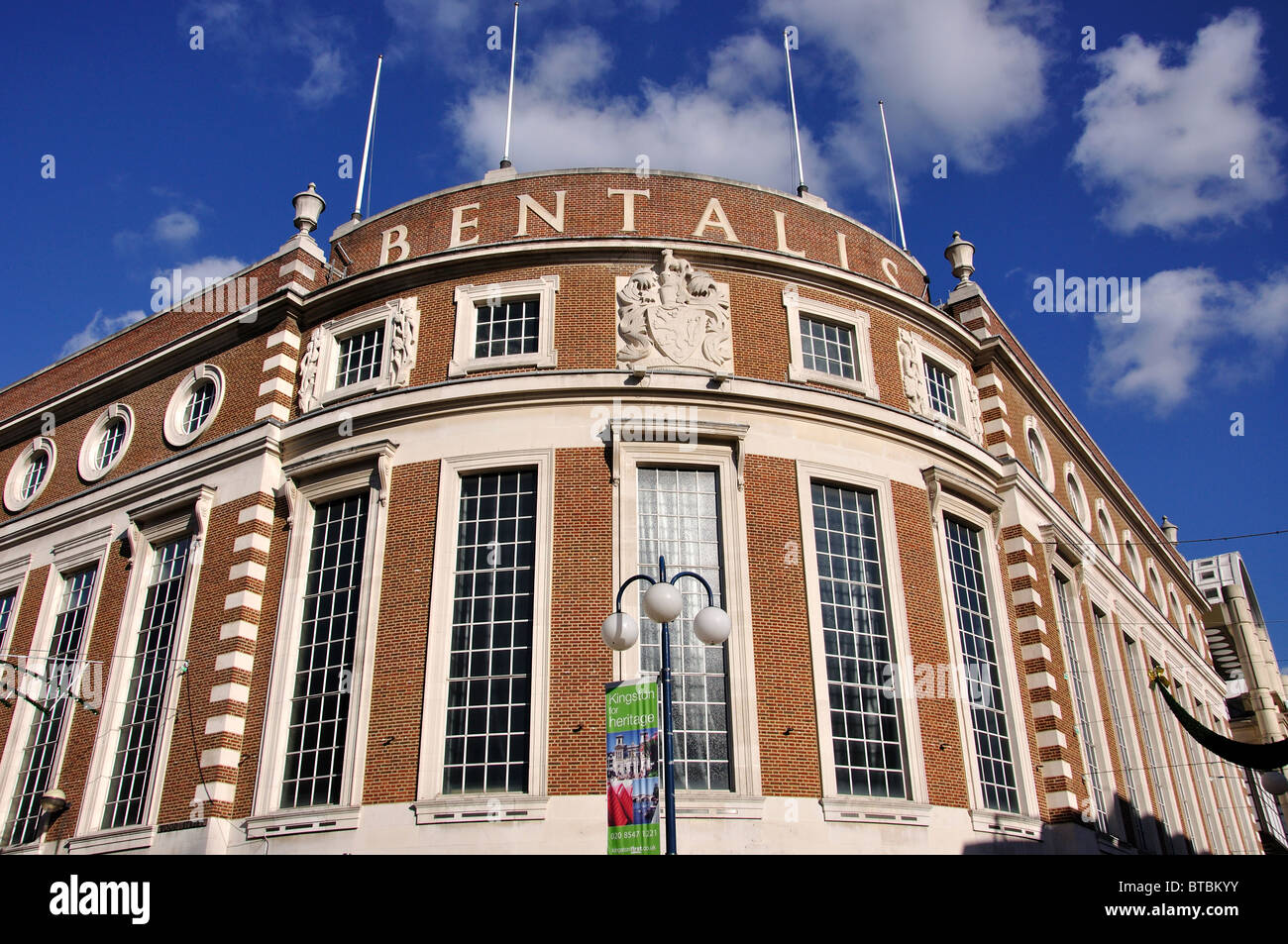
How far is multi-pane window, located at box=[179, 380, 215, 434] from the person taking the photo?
26.2 m

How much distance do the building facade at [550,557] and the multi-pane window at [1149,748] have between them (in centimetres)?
42

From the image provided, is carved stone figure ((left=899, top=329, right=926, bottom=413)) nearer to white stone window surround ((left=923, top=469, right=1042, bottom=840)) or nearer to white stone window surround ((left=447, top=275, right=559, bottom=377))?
white stone window surround ((left=923, top=469, right=1042, bottom=840))

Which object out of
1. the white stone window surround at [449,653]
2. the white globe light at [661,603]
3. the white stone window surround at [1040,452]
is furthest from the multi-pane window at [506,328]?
the white stone window surround at [1040,452]

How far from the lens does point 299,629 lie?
22.0 meters

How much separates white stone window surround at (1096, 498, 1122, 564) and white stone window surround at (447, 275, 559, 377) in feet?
67.8

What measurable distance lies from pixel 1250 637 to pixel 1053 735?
25.8 metres

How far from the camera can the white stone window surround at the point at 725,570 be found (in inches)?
739

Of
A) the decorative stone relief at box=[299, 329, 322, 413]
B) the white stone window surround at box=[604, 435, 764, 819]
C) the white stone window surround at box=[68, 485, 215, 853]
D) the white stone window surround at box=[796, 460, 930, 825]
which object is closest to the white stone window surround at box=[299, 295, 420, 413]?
the decorative stone relief at box=[299, 329, 322, 413]

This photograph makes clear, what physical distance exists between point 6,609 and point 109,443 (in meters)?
5.01

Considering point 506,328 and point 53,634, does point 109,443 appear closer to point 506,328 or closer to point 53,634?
point 53,634

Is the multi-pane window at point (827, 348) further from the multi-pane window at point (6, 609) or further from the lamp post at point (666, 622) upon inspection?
the multi-pane window at point (6, 609)

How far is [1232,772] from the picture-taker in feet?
125
